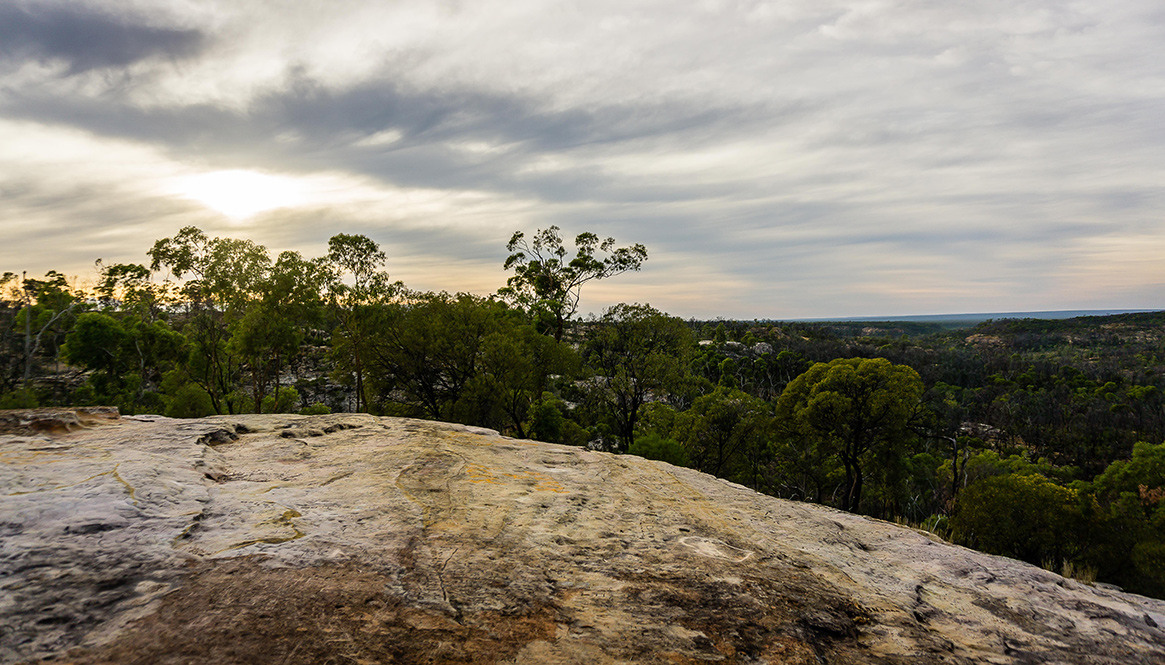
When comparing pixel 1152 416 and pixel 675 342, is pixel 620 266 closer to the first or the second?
pixel 675 342

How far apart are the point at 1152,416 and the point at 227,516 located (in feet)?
376

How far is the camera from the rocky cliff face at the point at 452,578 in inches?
156

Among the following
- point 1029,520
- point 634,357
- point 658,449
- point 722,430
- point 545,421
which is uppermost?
point 634,357

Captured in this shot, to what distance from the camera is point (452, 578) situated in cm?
495

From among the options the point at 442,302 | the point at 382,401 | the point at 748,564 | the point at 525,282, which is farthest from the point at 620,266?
the point at 748,564

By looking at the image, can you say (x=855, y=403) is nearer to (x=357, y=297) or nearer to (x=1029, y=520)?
(x=1029, y=520)

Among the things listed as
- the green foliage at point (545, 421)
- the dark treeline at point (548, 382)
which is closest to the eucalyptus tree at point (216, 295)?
the dark treeline at point (548, 382)

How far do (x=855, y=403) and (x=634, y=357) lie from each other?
526 inches

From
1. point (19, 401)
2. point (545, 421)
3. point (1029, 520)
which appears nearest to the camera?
point (1029, 520)

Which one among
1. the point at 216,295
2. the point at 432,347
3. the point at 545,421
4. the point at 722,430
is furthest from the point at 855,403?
the point at 216,295

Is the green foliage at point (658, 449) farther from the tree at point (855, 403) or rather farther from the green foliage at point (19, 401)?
the green foliage at point (19, 401)

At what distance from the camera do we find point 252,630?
12.8 feet

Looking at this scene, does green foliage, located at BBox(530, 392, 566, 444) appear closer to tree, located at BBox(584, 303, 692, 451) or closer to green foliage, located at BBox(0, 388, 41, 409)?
tree, located at BBox(584, 303, 692, 451)

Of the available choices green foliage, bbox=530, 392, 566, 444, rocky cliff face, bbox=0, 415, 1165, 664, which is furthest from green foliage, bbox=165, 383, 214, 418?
rocky cliff face, bbox=0, 415, 1165, 664
